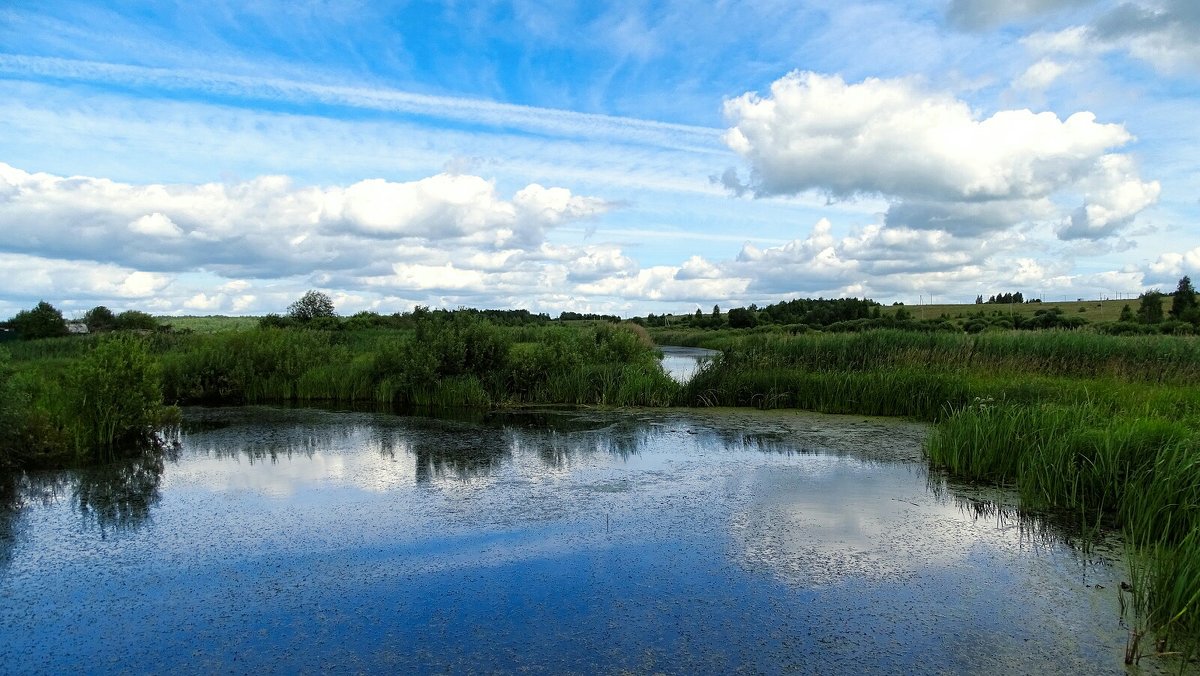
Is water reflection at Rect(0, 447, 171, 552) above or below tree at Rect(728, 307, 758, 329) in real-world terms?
below

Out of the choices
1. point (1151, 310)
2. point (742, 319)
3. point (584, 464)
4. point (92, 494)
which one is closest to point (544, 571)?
point (584, 464)

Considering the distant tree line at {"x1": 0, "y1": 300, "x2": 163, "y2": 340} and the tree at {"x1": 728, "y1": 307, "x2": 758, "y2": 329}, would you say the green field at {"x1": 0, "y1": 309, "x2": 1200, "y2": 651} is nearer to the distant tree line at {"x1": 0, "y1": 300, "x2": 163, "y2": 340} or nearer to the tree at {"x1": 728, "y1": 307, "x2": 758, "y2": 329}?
the distant tree line at {"x1": 0, "y1": 300, "x2": 163, "y2": 340}

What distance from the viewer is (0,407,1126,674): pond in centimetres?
392

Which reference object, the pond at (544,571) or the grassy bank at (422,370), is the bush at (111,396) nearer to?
the grassy bank at (422,370)

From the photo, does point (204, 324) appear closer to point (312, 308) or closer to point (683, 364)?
point (312, 308)

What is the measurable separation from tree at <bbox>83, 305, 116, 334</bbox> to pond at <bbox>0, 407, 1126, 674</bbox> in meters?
25.0

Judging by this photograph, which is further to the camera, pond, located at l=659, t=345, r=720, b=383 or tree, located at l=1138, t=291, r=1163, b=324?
tree, located at l=1138, t=291, r=1163, b=324

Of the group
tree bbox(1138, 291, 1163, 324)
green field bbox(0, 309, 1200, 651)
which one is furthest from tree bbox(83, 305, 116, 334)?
tree bbox(1138, 291, 1163, 324)

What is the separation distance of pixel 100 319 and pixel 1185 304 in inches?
2052

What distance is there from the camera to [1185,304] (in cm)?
3784

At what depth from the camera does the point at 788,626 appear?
13.9 ft

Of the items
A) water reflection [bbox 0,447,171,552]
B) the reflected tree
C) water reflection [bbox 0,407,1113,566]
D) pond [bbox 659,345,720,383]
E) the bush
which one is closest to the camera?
water reflection [bbox 0,407,1113,566]

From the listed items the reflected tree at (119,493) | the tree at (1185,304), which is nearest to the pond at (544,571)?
the reflected tree at (119,493)

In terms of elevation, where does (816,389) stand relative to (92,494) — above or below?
above
